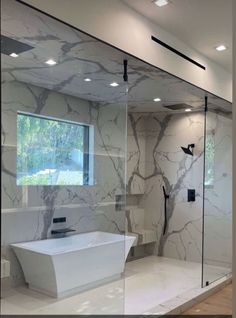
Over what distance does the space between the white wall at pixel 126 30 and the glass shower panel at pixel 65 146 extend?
85mm

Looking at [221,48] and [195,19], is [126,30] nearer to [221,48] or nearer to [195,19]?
[195,19]

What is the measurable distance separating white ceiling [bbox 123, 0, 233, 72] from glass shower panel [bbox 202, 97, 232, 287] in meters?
1.33

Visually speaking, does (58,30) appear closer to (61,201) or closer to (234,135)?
(234,135)

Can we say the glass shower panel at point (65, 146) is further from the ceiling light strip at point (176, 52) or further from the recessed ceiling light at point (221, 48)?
the recessed ceiling light at point (221, 48)

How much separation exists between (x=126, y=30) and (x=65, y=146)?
1644 mm

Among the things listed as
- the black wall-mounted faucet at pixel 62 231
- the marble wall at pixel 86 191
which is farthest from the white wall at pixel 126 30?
the black wall-mounted faucet at pixel 62 231

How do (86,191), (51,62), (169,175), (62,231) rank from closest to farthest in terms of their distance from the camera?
(51,62) < (62,231) < (86,191) < (169,175)

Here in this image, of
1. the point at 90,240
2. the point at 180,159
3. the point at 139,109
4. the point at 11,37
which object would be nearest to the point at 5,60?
the point at 11,37

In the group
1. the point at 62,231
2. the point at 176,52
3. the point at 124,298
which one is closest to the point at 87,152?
the point at 62,231

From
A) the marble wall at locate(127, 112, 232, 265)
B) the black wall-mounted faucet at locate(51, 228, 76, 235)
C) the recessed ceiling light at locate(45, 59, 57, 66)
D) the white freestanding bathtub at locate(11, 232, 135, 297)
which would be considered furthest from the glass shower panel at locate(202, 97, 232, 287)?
the recessed ceiling light at locate(45, 59, 57, 66)

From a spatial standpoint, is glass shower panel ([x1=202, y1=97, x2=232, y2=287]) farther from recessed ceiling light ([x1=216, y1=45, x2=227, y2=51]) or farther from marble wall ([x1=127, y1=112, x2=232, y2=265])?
recessed ceiling light ([x1=216, y1=45, x2=227, y2=51])

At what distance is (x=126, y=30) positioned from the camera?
3.04 meters

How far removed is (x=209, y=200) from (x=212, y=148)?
768 millimetres

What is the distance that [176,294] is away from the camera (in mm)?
3924
